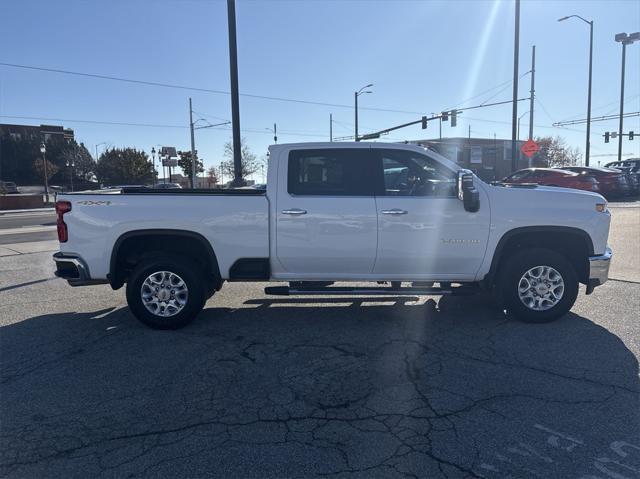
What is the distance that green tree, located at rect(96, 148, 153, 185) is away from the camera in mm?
74125

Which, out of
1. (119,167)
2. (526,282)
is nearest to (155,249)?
(526,282)

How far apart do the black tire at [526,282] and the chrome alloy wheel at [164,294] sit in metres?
3.62

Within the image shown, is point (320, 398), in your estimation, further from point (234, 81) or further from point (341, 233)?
point (234, 81)

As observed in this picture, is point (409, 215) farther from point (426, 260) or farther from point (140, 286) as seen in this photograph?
point (140, 286)

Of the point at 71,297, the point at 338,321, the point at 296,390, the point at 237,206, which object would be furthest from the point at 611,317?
the point at 71,297

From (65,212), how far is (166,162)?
56.0 metres

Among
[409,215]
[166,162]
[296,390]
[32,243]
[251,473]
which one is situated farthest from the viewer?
[166,162]

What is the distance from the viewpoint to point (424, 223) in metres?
5.44

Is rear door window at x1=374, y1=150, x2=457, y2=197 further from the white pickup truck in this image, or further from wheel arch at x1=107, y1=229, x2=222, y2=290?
wheel arch at x1=107, y1=229, x2=222, y2=290

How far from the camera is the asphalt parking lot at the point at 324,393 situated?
3031 millimetres

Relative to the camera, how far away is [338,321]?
5863 millimetres

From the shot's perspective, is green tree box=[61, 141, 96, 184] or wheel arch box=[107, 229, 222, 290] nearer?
wheel arch box=[107, 229, 222, 290]

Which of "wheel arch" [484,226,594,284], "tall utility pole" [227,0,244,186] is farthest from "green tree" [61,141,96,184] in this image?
"wheel arch" [484,226,594,284]

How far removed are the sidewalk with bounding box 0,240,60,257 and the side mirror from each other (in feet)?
33.5
